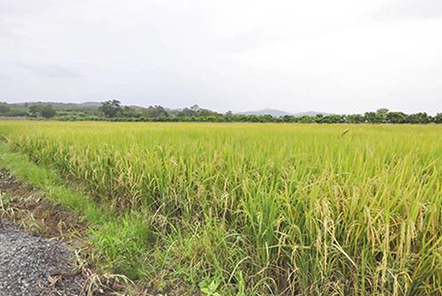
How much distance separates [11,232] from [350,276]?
3.14 metres

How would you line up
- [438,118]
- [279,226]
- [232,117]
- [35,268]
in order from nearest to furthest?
1. [279,226]
2. [35,268]
3. [438,118]
4. [232,117]

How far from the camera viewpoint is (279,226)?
190 centimetres

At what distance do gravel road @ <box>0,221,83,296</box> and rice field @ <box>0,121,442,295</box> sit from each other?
0.27 metres

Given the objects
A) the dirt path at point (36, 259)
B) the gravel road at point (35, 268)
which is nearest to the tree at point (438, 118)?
the dirt path at point (36, 259)

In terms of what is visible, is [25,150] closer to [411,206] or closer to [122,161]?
[122,161]

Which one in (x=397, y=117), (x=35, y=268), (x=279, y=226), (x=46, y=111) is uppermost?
(x=397, y=117)

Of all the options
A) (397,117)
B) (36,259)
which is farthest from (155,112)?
(36,259)

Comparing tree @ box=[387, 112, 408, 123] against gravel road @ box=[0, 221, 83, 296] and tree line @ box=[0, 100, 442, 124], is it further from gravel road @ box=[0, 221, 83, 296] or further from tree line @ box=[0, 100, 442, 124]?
gravel road @ box=[0, 221, 83, 296]

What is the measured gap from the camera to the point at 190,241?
2.14 metres

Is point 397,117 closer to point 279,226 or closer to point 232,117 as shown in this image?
point 232,117

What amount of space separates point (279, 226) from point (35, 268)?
6.08 feet

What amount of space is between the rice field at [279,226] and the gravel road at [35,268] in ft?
0.89

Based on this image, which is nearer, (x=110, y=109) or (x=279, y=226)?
(x=279, y=226)

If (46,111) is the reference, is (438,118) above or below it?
above
